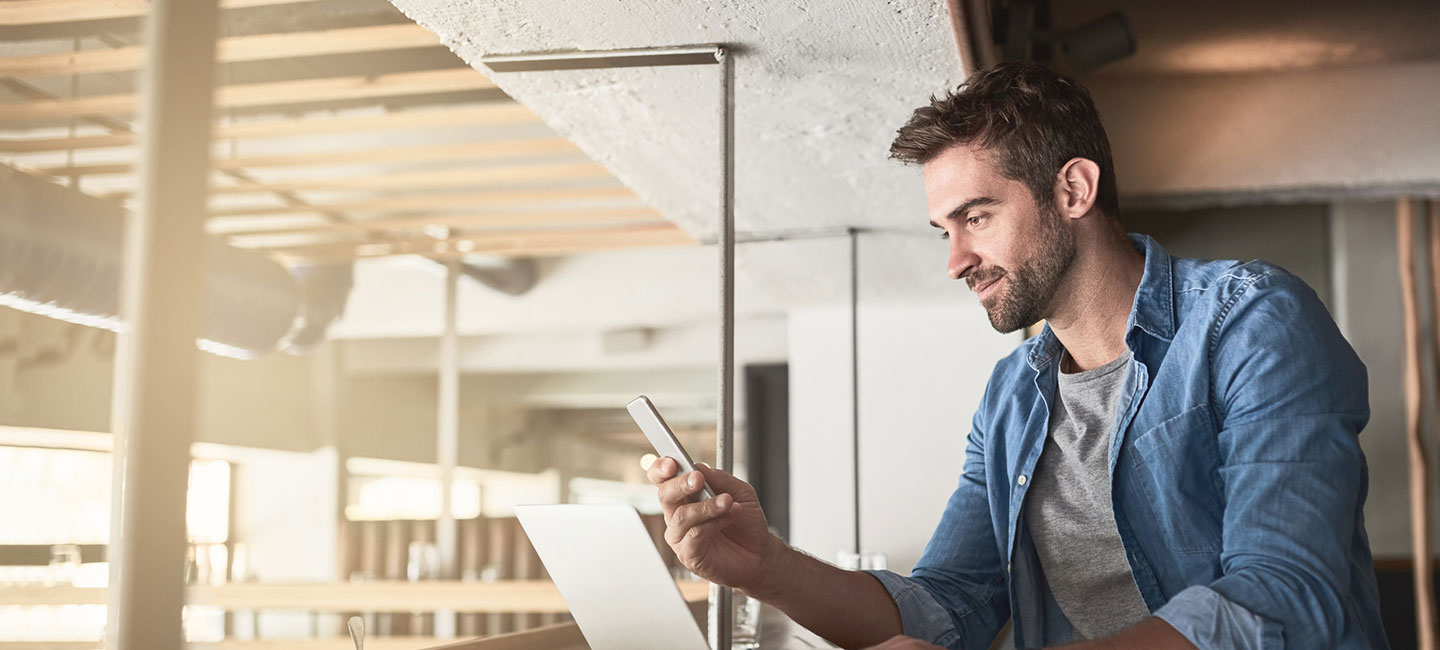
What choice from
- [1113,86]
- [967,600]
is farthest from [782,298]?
[967,600]

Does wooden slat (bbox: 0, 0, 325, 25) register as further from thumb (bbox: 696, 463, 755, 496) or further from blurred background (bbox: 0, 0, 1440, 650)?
thumb (bbox: 696, 463, 755, 496)

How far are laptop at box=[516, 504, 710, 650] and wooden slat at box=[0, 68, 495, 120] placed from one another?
144 centimetres

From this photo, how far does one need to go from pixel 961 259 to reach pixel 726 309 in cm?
31

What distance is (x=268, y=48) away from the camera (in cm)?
219

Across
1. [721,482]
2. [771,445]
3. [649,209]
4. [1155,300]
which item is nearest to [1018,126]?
[1155,300]

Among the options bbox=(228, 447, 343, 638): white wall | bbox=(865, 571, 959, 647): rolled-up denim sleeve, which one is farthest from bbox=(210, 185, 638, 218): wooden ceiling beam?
bbox=(228, 447, 343, 638): white wall

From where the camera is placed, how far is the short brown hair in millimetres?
1420

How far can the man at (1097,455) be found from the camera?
3.53 feet

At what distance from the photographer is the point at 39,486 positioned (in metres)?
6.02

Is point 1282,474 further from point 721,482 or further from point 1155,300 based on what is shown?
point 721,482

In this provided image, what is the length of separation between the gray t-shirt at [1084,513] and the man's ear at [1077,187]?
20 centimetres

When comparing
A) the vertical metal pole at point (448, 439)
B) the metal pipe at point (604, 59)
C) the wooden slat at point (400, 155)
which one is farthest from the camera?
the vertical metal pole at point (448, 439)

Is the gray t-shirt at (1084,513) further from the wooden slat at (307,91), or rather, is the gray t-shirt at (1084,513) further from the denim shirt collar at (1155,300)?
the wooden slat at (307,91)

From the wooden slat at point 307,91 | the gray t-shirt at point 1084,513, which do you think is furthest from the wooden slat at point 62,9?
the gray t-shirt at point 1084,513
